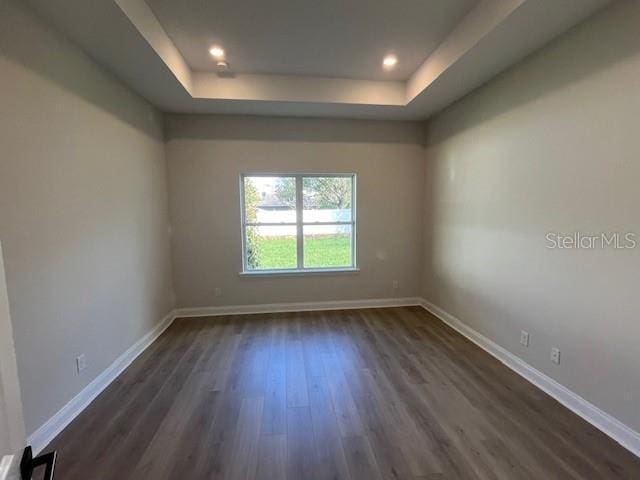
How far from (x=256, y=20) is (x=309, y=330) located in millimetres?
3025

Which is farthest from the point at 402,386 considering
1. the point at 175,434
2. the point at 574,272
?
the point at 175,434

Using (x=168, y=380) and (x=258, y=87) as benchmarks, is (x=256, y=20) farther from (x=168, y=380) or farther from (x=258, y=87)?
(x=168, y=380)

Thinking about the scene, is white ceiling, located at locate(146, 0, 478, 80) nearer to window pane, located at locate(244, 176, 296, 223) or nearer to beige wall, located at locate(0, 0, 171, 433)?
beige wall, located at locate(0, 0, 171, 433)

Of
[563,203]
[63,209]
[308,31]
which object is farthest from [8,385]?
[563,203]

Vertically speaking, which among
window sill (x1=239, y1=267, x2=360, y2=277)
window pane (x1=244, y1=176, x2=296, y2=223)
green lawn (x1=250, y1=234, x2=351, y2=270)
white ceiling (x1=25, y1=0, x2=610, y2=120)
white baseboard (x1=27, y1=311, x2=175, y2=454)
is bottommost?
white baseboard (x1=27, y1=311, x2=175, y2=454)

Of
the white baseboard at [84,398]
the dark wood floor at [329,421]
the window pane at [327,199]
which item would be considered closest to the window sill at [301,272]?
the window pane at [327,199]

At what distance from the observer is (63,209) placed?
1971mm

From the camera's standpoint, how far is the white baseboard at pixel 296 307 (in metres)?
3.88

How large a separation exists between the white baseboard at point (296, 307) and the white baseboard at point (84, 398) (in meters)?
0.70

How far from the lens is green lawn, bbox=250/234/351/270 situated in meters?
4.05

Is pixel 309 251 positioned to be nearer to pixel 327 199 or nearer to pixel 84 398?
pixel 327 199

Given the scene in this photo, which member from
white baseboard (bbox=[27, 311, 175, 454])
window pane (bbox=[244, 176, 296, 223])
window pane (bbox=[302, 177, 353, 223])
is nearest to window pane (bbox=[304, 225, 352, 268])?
window pane (bbox=[302, 177, 353, 223])

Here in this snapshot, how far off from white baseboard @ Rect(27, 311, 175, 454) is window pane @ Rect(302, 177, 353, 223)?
7.93ft

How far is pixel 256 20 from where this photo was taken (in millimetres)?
2246
